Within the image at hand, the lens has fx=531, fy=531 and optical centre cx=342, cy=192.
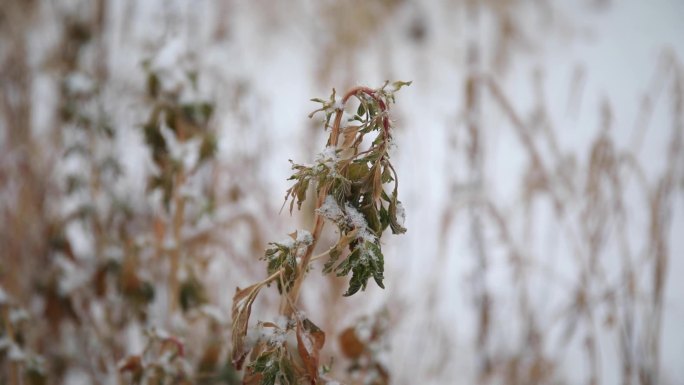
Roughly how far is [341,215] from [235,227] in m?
1.12

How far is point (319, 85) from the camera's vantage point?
2209 mm

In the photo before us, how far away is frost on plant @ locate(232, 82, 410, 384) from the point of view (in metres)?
0.44

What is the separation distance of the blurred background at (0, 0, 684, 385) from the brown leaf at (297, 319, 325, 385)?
23 centimetres

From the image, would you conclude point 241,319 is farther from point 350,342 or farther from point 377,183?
point 350,342

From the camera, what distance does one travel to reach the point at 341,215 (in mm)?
450

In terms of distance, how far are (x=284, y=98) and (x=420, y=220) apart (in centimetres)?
153

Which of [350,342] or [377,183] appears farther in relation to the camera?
[350,342]

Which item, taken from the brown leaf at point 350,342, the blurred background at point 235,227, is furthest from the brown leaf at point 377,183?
the brown leaf at point 350,342

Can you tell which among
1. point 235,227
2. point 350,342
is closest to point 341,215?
point 350,342

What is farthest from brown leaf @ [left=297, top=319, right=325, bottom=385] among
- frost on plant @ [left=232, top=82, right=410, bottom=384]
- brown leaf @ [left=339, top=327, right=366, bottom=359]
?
brown leaf @ [left=339, top=327, right=366, bottom=359]

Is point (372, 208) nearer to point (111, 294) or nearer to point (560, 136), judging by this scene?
point (111, 294)

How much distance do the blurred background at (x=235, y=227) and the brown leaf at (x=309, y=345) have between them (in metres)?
0.23

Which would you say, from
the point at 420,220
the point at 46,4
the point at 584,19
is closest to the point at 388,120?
the point at 420,220

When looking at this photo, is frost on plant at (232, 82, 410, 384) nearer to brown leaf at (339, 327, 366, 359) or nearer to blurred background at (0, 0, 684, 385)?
blurred background at (0, 0, 684, 385)
